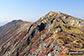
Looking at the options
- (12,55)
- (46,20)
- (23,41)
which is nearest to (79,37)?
(46,20)

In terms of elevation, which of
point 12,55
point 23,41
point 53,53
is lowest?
point 12,55

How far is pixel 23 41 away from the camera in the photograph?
117 m

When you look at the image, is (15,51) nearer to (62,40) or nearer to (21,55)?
(21,55)

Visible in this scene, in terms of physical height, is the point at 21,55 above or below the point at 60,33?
below

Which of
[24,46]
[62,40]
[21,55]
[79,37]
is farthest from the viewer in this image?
[24,46]

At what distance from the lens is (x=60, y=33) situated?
3406 inches

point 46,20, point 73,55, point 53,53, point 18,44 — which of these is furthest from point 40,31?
point 73,55

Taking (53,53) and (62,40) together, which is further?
(62,40)

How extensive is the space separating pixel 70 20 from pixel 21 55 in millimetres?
47158

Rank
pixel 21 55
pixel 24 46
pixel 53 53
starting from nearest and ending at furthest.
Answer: pixel 53 53, pixel 21 55, pixel 24 46

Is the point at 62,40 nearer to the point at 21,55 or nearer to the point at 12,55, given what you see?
the point at 21,55

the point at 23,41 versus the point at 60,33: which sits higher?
the point at 60,33

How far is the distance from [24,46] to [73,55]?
5808 cm

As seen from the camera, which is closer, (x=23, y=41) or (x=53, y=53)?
(x=53, y=53)
